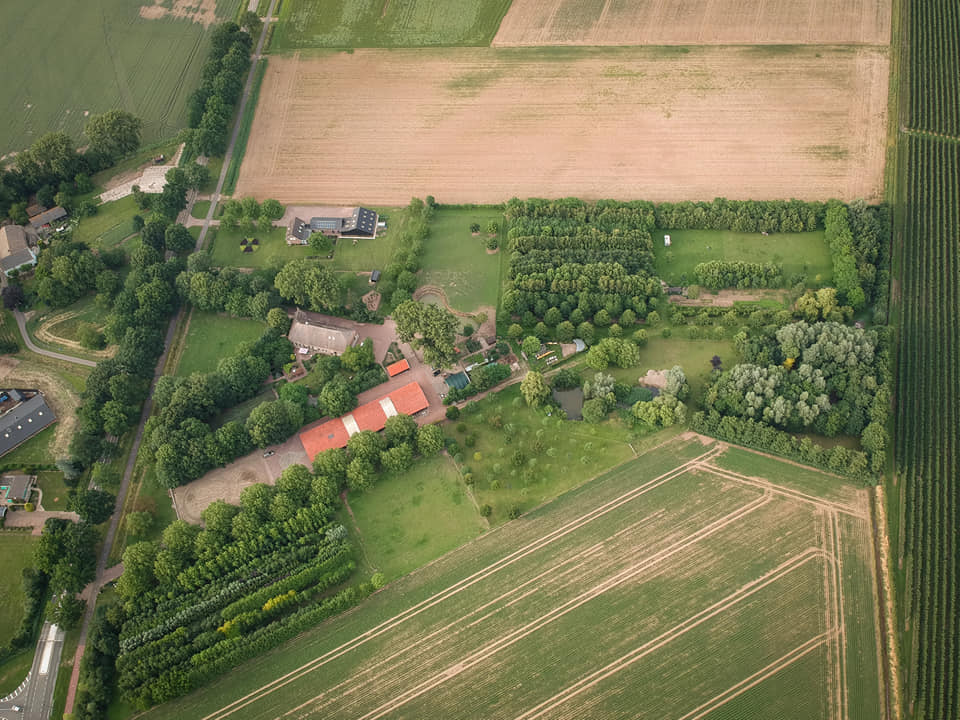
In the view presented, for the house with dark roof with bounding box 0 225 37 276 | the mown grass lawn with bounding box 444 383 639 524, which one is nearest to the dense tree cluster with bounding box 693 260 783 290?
the mown grass lawn with bounding box 444 383 639 524

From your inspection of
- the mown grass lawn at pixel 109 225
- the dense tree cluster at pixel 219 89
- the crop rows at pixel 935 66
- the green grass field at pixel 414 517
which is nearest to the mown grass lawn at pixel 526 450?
the green grass field at pixel 414 517

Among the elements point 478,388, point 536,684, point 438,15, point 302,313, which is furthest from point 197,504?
point 438,15

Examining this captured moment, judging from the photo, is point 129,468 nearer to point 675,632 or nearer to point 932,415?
point 675,632

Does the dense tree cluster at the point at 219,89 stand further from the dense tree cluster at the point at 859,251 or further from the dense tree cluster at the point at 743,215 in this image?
the dense tree cluster at the point at 859,251

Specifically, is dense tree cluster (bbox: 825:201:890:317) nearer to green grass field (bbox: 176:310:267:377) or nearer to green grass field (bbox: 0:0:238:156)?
green grass field (bbox: 176:310:267:377)

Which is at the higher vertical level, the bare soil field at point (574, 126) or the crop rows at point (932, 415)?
the bare soil field at point (574, 126)

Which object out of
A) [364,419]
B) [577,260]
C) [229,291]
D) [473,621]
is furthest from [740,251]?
[229,291]
